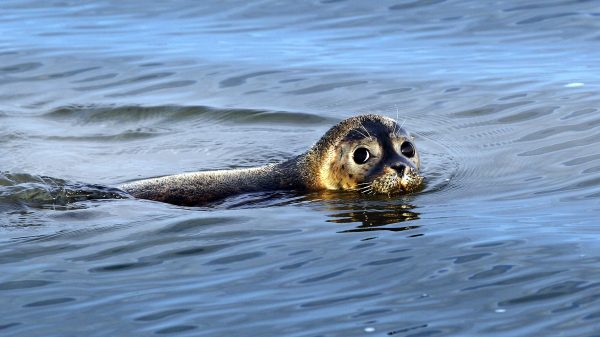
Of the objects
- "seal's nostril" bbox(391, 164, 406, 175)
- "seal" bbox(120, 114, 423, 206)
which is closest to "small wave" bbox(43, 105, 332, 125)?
"seal" bbox(120, 114, 423, 206)

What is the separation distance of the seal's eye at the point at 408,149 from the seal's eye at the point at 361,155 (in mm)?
278

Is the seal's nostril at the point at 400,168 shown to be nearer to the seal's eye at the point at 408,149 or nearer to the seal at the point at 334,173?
the seal at the point at 334,173

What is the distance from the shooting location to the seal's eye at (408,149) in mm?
9961

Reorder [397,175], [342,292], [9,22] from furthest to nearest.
A: [9,22] → [397,175] → [342,292]

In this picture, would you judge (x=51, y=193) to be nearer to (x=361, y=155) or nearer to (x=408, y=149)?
(x=361, y=155)

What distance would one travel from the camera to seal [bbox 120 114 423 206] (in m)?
9.74

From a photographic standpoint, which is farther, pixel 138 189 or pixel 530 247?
pixel 138 189

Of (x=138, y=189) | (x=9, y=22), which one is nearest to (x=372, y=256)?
(x=138, y=189)

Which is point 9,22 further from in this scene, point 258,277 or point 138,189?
point 258,277

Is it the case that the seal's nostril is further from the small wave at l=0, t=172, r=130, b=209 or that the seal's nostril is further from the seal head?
the small wave at l=0, t=172, r=130, b=209

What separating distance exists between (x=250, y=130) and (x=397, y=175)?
3.58m

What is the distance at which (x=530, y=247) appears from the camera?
25.2 feet

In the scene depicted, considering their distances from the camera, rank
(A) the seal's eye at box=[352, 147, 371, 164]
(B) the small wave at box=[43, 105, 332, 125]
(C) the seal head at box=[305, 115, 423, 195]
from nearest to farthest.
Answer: (C) the seal head at box=[305, 115, 423, 195]
(A) the seal's eye at box=[352, 147, 371, 164]
(B) the small wave at box=[43, 105, 332, 125]

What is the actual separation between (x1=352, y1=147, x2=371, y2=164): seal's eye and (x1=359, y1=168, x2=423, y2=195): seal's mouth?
8.5 inches
